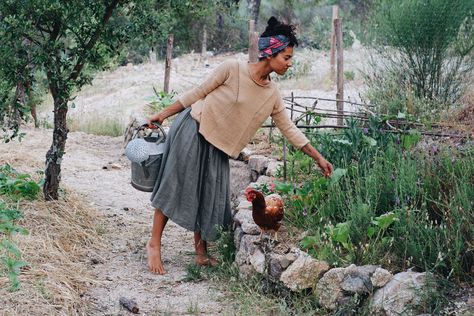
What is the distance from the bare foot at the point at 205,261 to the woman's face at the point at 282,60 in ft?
5.07

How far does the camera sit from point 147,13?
19.2ft

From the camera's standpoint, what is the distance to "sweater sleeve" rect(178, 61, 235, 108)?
470cm

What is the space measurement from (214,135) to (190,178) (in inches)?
15.4

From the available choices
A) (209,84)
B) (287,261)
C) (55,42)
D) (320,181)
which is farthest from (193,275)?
(55,42)

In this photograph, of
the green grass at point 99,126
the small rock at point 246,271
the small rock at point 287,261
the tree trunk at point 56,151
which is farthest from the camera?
the green grass at point 99,126

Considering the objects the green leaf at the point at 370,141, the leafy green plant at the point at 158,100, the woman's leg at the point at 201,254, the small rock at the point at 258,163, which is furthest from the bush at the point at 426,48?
the woman's leg at the point at 201,254

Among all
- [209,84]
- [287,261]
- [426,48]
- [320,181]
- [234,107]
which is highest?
[426,48]

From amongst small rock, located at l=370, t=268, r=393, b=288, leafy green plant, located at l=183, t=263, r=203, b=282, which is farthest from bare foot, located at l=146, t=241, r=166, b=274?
small rock, located at l=370, t=268, r=393, b=288

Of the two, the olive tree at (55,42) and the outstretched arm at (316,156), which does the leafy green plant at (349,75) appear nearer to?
the olive tree at (55,42)

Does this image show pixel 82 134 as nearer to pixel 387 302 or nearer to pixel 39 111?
pixel 39 111

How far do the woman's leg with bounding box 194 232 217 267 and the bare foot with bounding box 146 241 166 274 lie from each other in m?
0.28

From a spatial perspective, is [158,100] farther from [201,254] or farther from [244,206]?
[201,254]

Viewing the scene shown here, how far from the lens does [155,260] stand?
16.7ft

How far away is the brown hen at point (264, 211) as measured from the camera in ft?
14.9
